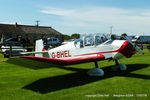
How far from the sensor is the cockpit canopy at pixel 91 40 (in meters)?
9.15

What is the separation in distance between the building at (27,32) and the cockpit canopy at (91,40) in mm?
43160

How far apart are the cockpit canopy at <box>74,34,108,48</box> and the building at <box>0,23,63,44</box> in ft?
142

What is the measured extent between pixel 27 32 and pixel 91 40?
47.7 m

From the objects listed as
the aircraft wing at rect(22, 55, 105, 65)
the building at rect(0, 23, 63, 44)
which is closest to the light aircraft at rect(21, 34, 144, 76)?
the aircraft wing at rect(22, 55, 105, 65)

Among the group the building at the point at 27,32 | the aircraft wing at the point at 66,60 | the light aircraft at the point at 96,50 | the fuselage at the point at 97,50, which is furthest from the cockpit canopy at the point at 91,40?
the building at the point at 27,32

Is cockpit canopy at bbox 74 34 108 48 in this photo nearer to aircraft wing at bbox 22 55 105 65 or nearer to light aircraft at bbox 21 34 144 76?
light aircraft at bbox 21 34 144 76

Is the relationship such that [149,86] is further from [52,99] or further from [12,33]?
[12,33]

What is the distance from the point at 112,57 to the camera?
28.6 feet

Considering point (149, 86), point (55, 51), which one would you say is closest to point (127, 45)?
point (149, 86)

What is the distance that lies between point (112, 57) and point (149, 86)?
2.59 metres

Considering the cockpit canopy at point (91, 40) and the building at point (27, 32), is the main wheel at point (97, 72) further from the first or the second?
the building at point (27, 32)

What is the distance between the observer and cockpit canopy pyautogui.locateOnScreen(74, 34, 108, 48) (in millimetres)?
9148

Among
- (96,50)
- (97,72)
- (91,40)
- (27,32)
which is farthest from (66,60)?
(27,32)

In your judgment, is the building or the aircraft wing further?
the building
